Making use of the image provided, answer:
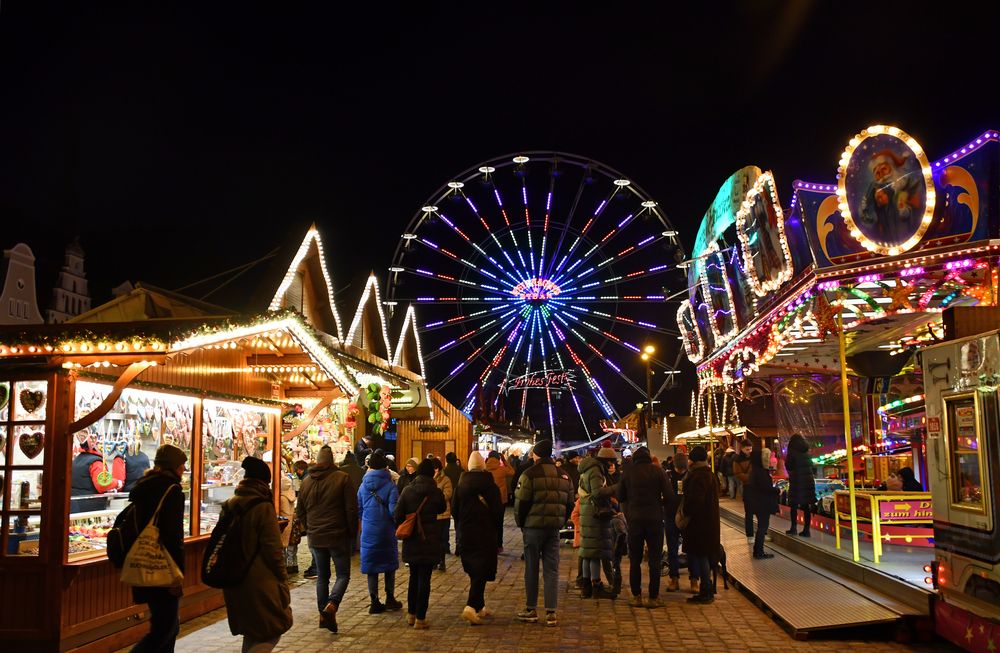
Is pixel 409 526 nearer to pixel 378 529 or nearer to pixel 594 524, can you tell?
pixel 378 529

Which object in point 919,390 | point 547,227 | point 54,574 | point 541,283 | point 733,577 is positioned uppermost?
point 547,227

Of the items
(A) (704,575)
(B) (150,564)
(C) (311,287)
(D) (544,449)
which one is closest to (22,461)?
(B) (150,564)

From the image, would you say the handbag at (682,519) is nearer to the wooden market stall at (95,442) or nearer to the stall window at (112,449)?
the wooden market stall at (95,442)

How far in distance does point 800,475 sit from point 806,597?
4.69 meters

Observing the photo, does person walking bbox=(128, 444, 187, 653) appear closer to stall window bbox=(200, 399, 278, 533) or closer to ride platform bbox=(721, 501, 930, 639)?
stall window bbox=(200, 399, 278, 533)

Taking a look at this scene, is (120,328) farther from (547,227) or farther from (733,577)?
(547,227)

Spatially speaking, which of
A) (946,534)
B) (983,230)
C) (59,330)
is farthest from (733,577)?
(59,330)

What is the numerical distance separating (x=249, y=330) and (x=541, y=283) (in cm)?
2407

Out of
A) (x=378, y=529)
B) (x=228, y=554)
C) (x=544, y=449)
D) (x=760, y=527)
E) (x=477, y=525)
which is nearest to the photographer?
(x=228, y=554)

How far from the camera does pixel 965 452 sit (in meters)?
7.69

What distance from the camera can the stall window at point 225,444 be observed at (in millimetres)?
11422

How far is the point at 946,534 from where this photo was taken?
25.9 ft

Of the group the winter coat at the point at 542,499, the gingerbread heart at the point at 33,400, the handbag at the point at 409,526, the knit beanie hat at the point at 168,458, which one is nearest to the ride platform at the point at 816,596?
the winter coat at the point at 542,499

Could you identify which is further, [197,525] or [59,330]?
[197,525]
